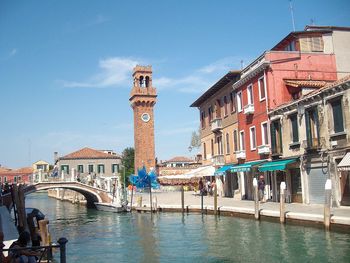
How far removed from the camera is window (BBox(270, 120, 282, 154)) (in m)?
24.1

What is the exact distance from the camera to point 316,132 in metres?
20.9

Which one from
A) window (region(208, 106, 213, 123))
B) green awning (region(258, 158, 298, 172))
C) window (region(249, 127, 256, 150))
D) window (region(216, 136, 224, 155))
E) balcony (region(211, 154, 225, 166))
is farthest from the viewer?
window (region(208, 106, 213, 123))

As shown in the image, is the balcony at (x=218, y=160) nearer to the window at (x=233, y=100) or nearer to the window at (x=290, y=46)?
the window at (x=233, y=100)

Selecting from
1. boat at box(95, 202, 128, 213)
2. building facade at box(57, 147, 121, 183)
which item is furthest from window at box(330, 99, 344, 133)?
building facade at box(57, 147, 121, 183)

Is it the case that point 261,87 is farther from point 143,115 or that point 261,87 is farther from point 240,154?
point 143,115

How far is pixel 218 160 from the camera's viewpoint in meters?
33.9

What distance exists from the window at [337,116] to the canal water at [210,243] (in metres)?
5.26

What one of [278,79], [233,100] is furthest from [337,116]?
[233,100]

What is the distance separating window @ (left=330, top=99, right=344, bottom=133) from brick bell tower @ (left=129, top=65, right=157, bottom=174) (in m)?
39.4

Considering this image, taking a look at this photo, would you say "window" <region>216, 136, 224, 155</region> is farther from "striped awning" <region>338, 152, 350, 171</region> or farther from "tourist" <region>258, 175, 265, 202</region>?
"striped awning" <region>338, 152, 350, 171</region>

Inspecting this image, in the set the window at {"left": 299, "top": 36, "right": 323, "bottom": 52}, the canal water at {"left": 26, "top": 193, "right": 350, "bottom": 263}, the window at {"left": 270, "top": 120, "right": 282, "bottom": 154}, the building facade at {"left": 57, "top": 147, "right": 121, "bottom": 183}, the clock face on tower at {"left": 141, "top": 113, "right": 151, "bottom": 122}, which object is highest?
the clock face on tower at {"left": 141, "top": 113, "right": 151, "bottom": 122}

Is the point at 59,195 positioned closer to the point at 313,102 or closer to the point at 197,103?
the point at 197,103

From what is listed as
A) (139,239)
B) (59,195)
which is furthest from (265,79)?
(59,195)

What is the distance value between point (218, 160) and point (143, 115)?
27.6 meters
